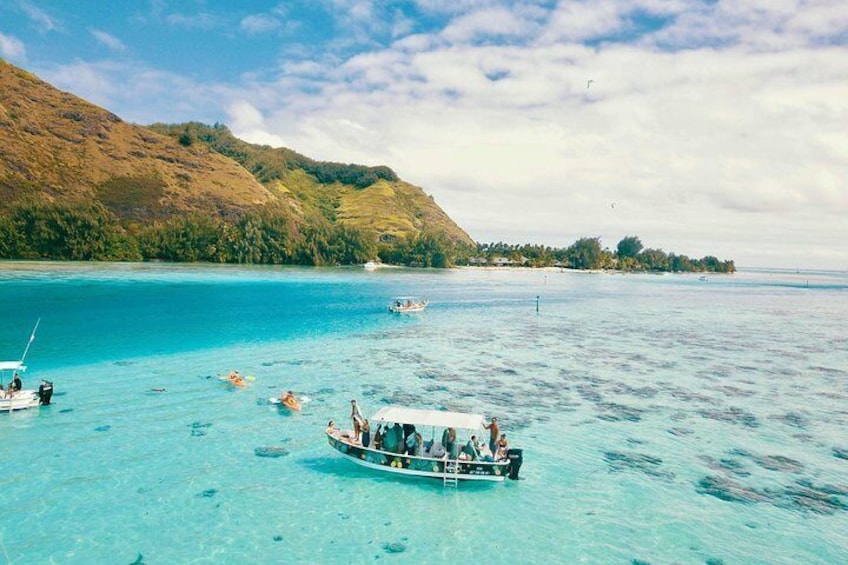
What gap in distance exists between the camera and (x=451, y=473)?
27.2m

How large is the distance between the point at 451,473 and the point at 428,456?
1.57 meters

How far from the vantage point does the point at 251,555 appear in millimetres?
20891

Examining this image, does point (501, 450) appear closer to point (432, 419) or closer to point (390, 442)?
point (432, 419)

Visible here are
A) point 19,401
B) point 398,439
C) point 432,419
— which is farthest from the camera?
point 19,401

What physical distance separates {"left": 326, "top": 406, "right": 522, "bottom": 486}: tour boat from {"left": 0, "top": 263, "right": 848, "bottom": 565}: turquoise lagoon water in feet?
2.76

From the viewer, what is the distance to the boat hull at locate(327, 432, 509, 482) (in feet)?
89.1

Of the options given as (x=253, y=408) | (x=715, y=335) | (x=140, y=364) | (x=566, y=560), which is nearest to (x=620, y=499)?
(x=566, y=560)

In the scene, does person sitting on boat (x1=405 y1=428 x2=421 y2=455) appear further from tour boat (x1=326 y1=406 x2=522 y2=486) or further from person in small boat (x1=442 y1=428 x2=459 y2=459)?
person in small boat (x1=442 y1=428 x2=459 y2=459)

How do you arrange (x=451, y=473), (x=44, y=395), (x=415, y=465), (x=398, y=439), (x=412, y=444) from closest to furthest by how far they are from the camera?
(x=451, y=473)
(x=415, y=465)
(x=412, y=444)
(x=398, y=439)
(x=44, y=395)

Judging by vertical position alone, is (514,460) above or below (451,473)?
above

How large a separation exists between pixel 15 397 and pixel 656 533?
133 ft

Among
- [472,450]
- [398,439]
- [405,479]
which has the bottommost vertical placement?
[405,479]

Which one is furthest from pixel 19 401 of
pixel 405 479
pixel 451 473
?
pixel 451 473

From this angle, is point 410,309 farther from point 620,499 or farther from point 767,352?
point 620,499
